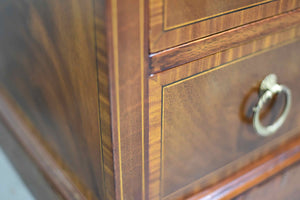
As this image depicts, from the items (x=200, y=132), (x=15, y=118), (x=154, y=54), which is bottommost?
(x=15, y=118)

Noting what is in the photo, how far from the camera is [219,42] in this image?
1.32 ft

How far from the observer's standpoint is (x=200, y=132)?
45 cm

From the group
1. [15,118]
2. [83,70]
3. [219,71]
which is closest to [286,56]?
[219,71]

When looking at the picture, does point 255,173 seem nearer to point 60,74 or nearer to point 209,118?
point 209,118

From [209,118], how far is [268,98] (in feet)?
0.33

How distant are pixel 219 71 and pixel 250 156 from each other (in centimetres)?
17

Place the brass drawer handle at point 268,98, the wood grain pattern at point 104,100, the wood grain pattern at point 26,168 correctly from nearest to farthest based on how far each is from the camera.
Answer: the wood grain pattern at point 104,100 < the brass drawer handle at point 268,98 < the wood grain pattern at point 26,168

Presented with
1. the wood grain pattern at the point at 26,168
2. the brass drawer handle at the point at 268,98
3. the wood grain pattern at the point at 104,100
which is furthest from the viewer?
the wood grain pattern at the point at 26,168

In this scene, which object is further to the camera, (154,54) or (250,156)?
(250,156)

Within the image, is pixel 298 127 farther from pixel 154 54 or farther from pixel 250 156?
pixel 154 54

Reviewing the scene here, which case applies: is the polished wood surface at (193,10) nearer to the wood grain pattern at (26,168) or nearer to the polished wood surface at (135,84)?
the polished wood surface at (135,84)

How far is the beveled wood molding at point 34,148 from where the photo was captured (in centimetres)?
55

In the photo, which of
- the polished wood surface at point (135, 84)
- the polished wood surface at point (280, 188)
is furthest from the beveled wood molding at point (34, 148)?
the polished wood surface at point (280, 188)

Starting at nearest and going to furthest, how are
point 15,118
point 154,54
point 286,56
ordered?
point 154,54
point 286,56
point 15,118
